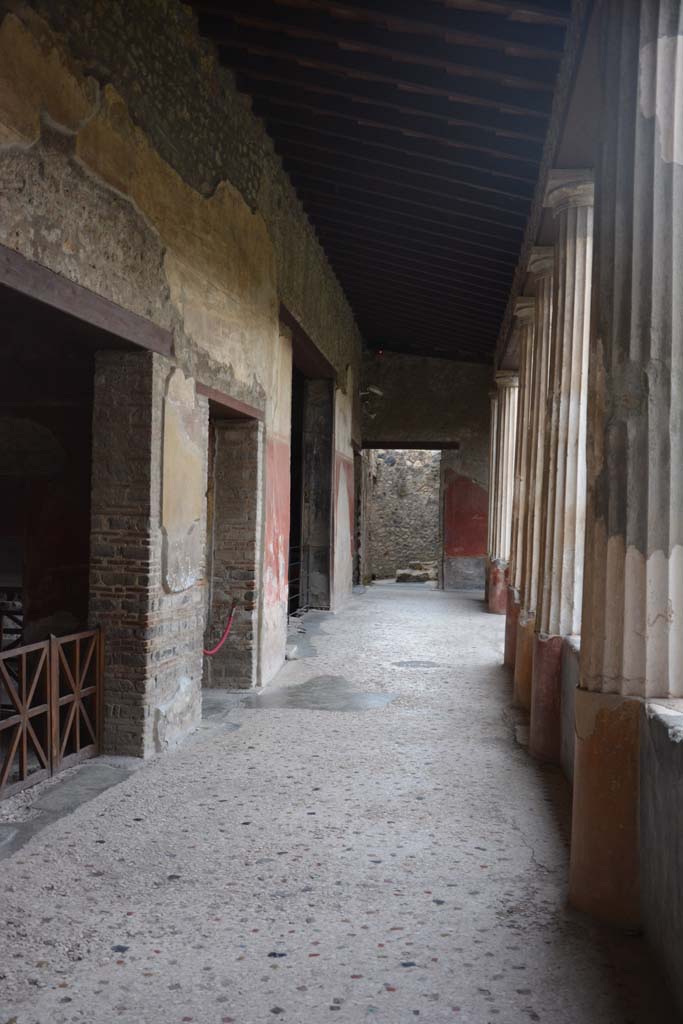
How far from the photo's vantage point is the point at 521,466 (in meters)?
8.86

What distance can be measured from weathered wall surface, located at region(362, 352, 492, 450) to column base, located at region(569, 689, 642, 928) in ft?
44.2

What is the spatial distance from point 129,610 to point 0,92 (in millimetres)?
2860

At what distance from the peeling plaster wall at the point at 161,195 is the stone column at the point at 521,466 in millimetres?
2301

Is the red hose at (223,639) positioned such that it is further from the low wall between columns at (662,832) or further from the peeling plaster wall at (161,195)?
the low wall between columns at (662,832)

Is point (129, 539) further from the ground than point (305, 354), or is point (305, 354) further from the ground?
point (305, 354)

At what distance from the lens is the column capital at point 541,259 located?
662cm

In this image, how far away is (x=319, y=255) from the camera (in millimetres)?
10453

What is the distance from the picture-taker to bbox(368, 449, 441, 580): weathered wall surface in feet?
80.5

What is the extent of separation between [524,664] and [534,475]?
159cm

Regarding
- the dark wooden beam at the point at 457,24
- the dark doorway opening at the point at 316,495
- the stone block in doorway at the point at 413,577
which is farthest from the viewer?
the stone block in doorway at the point at 413,577

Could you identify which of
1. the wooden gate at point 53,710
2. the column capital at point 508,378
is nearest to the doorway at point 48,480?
the wooden gate at point 53,710

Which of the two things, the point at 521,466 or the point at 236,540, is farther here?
the point at 521,466

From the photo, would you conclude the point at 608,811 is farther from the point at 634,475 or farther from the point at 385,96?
the point at 385,96

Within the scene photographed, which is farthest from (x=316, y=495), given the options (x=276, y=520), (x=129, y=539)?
(x=129, y=539)
